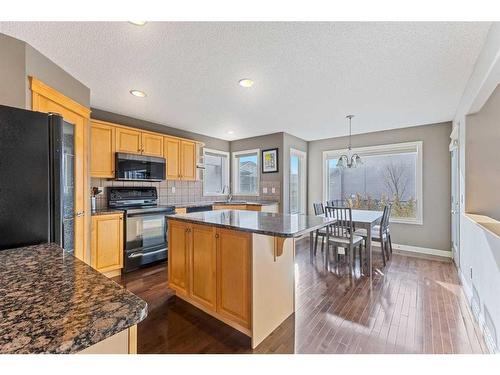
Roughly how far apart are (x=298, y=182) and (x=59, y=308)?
5.07 meters

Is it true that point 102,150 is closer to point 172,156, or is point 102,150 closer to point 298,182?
point 172,156

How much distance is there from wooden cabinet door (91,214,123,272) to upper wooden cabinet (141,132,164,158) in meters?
1.11

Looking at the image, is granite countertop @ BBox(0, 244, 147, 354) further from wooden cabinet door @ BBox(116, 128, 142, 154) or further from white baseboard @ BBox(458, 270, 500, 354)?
wooden cabinet door @ BBox(116, 128, 142, 154)

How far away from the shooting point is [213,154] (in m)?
5.22

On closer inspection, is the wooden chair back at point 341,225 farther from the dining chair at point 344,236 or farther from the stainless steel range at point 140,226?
the stainless steel range at point 140,226

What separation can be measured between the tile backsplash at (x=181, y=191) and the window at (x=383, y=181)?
132 centimetres

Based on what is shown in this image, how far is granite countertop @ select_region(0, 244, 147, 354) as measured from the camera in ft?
1.58

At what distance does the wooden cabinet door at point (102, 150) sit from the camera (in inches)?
122

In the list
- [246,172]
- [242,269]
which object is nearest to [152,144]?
[246,172]

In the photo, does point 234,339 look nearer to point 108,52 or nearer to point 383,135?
point 108,52

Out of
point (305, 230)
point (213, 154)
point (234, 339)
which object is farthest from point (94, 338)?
point (213, 154)

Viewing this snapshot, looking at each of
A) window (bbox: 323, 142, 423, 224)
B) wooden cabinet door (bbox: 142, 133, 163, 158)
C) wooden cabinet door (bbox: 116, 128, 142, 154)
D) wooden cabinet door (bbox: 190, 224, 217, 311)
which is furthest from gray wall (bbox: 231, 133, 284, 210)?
wooden cabinet door (bbox: 190, 224, 217, 311)

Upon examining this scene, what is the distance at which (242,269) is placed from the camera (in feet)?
6.12

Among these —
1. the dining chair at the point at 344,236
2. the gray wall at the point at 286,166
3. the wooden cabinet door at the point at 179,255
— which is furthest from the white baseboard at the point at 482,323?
the gray wall at the point at 286,166
